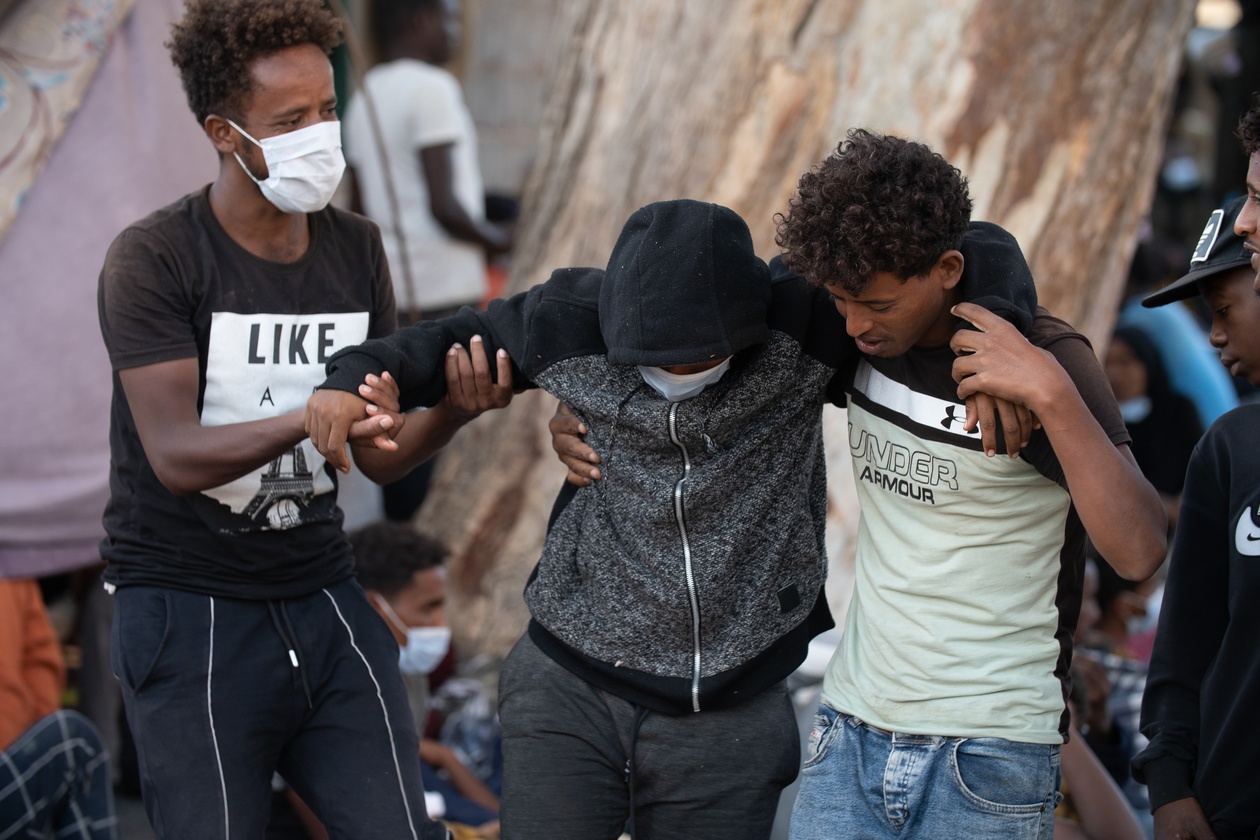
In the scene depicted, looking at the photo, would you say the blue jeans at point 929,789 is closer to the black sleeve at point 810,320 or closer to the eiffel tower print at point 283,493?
the black sleeve at point 810,320

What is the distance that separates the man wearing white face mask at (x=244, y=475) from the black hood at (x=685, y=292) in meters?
0.45

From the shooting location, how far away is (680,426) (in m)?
2.51

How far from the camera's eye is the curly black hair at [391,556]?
434 cm

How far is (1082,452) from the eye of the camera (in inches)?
84.0

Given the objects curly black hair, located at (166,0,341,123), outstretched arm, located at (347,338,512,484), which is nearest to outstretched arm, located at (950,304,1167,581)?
outstretched arm, located at (347,338,512,484)

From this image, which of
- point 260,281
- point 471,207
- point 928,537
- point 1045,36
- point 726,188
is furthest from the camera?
point 471,207

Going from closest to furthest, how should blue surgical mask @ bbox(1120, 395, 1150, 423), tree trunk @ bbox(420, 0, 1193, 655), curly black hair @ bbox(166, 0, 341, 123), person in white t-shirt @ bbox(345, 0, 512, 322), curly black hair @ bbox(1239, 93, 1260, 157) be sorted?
curly black hair @ bbox(1239, 93, 1260, 157) < curly black hair @ bbox(166, 0, 341, 123) < tree trunk @ bbox(420, 0, 1193, 655) < person in white t-shirt @ bbox(345, 0, 512, 322) < blue surgical mask @ bbox(1120, 395, 1150, 423)

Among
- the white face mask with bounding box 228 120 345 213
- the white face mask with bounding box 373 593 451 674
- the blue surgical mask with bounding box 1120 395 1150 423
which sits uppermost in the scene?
the white face mask with bounding box 228 120 345 213

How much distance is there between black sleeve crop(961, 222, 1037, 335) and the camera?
2309 mm

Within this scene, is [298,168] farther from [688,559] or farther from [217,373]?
[688,559]

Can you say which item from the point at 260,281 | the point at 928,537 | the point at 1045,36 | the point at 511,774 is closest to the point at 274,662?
the point at 511,774

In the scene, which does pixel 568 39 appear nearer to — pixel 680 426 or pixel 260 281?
pixel 260 281

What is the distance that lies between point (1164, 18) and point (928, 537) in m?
3.06

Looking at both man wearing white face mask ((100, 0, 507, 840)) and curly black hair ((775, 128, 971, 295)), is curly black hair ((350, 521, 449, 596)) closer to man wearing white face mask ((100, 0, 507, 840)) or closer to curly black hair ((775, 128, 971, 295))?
man wearing white face mask ((100, 0, 507, 840))
